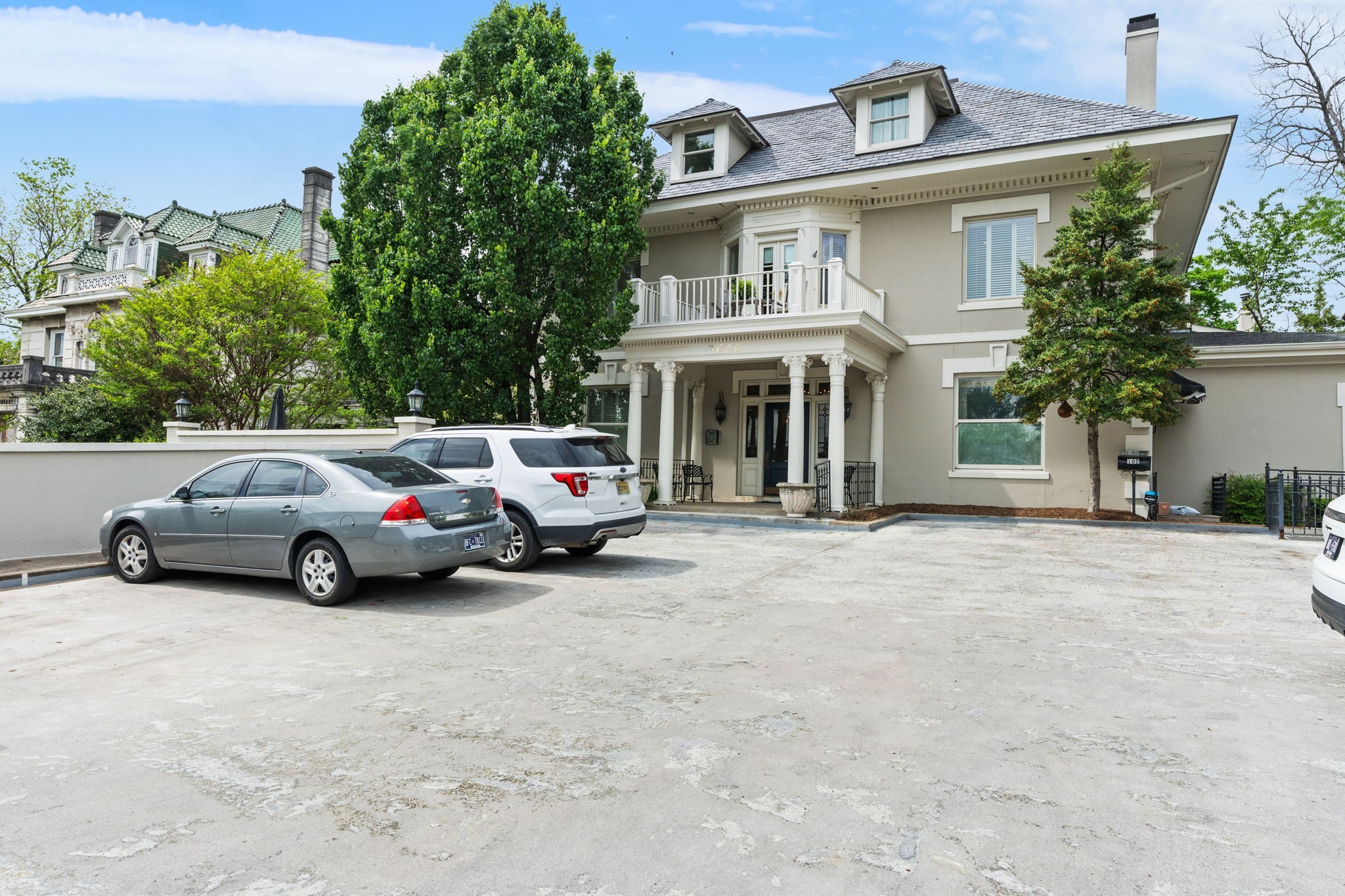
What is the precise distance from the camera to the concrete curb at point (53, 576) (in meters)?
8.20

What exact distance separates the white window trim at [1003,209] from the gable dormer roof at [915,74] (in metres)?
2.72

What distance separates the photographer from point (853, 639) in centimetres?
596

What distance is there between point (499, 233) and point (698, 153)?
24.0 feet

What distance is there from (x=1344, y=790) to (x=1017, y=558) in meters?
7.36

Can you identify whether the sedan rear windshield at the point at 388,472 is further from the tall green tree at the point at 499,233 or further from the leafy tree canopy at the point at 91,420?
the leafy tree canopy at the point at 91,420

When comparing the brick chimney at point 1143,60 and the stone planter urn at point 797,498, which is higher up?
the brick chimney at point 1143,60

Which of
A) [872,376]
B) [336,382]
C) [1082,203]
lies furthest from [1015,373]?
[336,382]

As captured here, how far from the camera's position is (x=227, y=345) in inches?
823

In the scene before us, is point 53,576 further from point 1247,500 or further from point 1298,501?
point 1247,500

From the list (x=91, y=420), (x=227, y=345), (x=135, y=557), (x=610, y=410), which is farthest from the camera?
(x=91, y=420)

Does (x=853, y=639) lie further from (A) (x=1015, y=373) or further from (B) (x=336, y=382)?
(B) (x=336, y=382)

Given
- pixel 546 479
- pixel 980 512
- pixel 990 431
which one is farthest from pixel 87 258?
pixel 980 512

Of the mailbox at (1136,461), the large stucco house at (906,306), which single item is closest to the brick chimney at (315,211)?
the large stucco house at (906,306)

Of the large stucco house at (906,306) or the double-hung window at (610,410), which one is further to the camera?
the double-hung window at (610,410)
